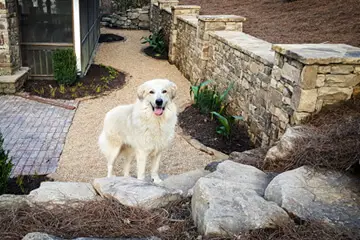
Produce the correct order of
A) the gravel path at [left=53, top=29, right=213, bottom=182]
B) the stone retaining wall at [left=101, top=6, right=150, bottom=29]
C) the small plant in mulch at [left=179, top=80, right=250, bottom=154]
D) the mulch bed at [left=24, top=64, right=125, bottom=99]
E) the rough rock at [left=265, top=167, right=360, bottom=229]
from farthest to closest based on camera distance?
the stone retaining wall at [left=101, top=6, right=150, bottom=29] < the mulch bed at [left=24, top=64, right=125, bottom=99] < the small plant in mulch at [left=179, top=80, right=250, bottom=154] < the gravel path at [left=53, top=29, right=213, bottom=182] < the rough rock at [left=265, top=167, right=360, bottom=229]

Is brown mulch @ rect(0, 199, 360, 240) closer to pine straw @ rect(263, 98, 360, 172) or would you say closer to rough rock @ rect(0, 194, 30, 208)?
rough rock @ rect(0, 194, 30, 208)

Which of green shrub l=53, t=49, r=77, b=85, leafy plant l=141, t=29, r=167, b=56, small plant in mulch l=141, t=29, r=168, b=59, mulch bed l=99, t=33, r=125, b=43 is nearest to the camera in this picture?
green shrub l=53, t=49, r=77, b=85

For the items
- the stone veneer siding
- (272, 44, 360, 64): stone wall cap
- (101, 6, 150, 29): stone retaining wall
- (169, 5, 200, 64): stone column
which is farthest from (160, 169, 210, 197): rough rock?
(101, 6, 150, 29): stone retaining wall

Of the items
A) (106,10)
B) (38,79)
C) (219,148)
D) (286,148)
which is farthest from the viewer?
(106,10)

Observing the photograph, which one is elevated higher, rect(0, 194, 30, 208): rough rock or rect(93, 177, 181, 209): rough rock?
rect(93, 177, 181, 209): rough rock

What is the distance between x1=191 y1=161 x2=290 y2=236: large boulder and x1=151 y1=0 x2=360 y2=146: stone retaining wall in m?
1.70

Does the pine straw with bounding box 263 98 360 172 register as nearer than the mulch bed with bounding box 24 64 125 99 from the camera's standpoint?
Yes

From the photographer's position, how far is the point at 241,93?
6453 millimetres

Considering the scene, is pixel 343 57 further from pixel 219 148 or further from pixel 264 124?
pixel 219 148

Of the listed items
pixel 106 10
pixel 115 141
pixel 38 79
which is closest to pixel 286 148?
pixel 115 141

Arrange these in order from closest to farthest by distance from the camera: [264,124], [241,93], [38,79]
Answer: [264,124] → [241,93] → [38,79]

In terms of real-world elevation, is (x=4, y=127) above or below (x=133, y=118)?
below

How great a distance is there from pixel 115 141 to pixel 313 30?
19.9 ft

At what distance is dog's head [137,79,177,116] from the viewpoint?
3.63 m
